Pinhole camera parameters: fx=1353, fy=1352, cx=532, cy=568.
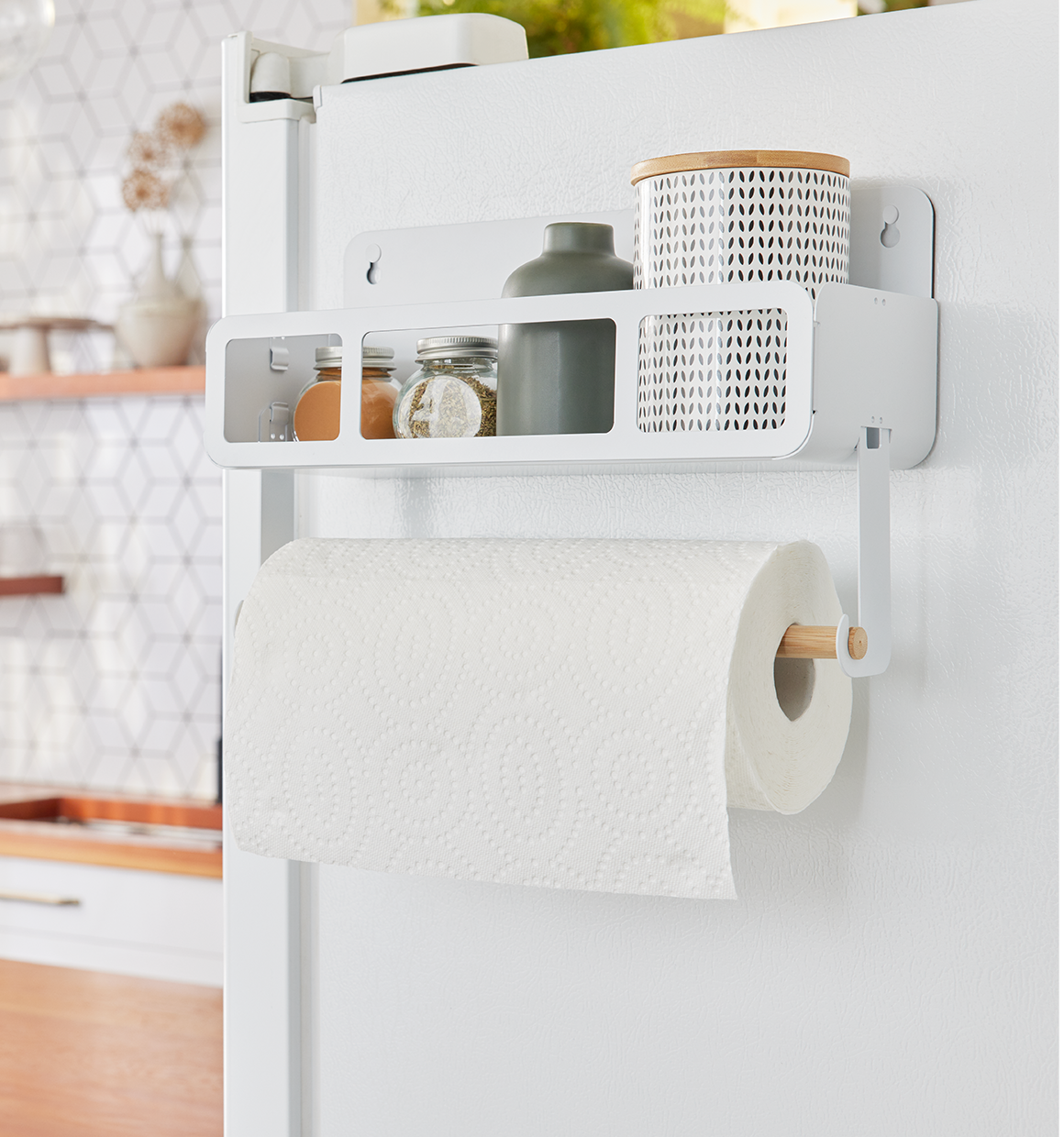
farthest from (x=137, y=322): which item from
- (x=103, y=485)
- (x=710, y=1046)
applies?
(x=710, y=1046)

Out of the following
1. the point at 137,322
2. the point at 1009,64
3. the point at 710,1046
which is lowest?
the point at 710,1046

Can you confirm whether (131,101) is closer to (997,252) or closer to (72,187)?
(72,187)

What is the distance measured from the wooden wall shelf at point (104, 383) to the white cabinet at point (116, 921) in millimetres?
716

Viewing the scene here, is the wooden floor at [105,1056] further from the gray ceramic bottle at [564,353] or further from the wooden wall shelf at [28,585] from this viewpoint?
the wooden wall shelf at [28,585]

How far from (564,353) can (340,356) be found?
0.16 meters

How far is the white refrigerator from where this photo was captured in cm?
62

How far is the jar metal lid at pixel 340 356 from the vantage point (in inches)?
28.6

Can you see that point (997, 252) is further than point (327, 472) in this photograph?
No

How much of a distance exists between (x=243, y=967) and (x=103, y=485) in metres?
1.62

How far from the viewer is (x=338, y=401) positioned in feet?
2.38

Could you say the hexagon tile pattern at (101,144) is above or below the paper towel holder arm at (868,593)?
above

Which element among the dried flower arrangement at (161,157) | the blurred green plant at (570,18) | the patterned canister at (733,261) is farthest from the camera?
the dried flower arrangement at (161,157)

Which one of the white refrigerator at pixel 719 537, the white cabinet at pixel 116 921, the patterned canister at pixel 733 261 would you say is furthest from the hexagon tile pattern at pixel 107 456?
the patterned canister at pixel 733 261

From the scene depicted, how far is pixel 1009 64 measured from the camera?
0.62 m
